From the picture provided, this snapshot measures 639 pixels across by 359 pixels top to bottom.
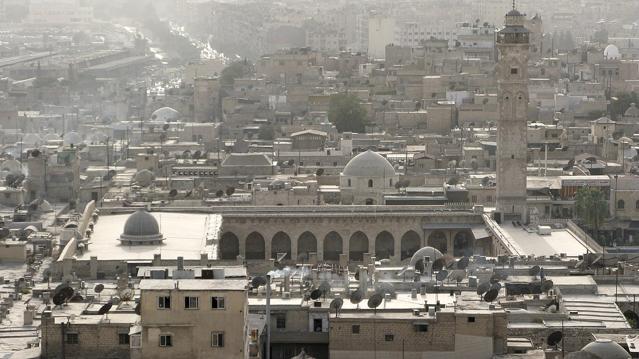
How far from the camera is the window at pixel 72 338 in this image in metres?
36.1

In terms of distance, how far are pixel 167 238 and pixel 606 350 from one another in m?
23.2

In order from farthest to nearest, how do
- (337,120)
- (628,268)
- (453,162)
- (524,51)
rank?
1. (337,120)
2. (453,162)
3. (524,51)
4. (628,268)

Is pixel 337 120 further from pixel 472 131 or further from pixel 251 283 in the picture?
pixel 251 283

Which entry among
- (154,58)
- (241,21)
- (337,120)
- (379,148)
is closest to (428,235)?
(379,148)

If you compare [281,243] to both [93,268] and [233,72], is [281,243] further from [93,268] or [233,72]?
[233,72]

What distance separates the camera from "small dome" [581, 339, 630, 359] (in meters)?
32.8

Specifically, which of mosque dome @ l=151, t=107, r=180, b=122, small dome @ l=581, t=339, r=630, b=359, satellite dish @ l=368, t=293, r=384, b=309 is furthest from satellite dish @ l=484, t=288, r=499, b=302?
mosque dome @ l=151, t=107, r=180, b=122

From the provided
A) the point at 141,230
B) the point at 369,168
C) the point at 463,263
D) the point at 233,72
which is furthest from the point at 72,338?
the point at 233,72

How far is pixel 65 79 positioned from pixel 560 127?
A: 49.4 metres

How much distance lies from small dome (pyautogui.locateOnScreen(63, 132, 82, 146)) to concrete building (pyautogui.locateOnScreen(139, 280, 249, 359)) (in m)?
47.5

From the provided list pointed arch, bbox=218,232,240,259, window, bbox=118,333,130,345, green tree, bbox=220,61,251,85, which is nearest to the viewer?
window, bbox=118,333,130,345

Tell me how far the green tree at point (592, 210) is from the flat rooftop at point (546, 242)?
2.54 meters

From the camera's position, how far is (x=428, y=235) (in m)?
61.2

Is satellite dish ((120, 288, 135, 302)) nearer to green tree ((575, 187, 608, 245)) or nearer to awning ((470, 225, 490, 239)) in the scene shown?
awning ((470, 225, 490, 239))
